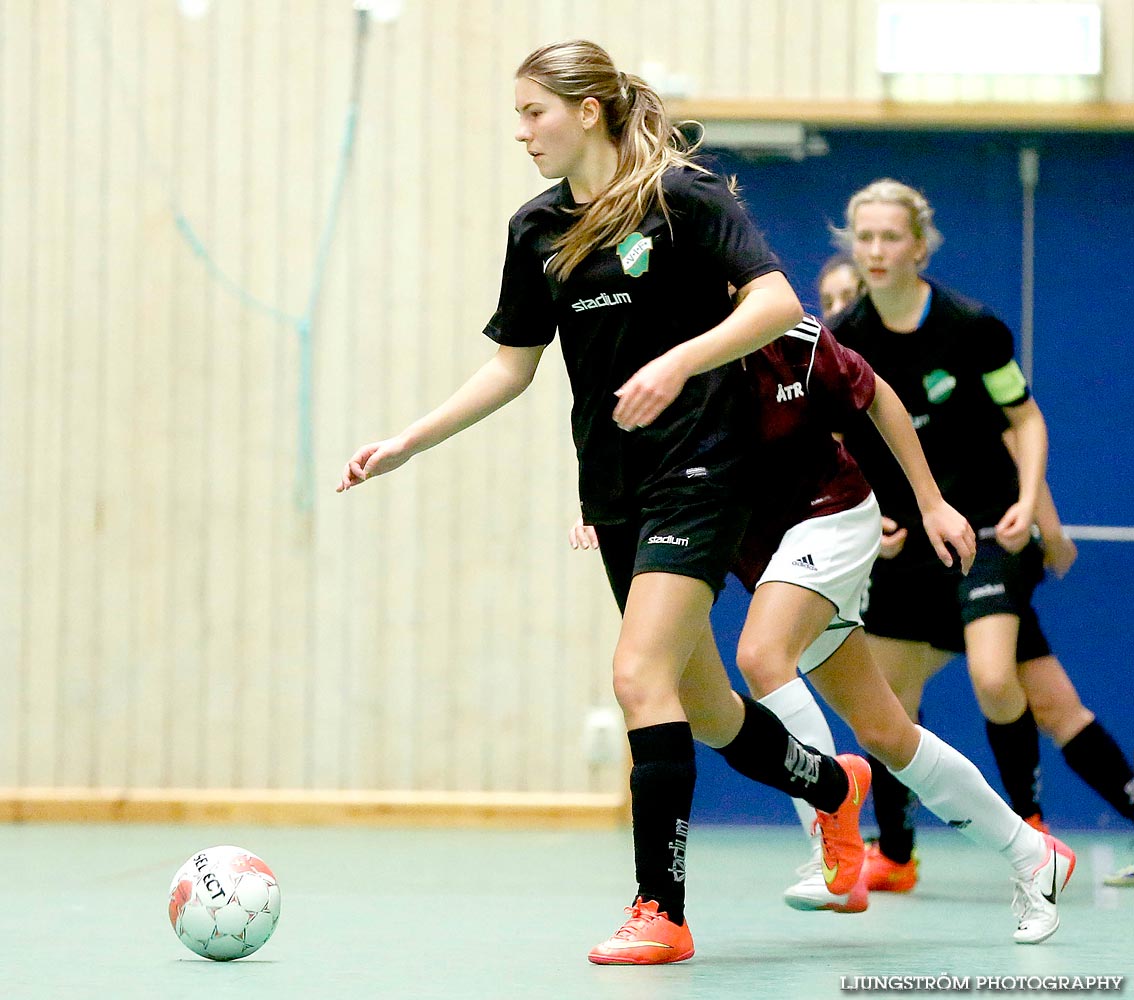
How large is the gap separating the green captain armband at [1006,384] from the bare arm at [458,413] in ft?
5.23

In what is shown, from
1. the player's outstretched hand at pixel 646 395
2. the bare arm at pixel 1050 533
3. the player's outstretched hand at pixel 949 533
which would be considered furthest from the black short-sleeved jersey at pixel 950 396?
the player's outstretched hand at pixel 646 395

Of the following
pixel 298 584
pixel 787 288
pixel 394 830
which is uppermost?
pixel 787 288

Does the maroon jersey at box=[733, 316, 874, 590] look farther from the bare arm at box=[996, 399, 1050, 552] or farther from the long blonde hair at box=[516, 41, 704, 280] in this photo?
→ the bare arm at box=[996, 399, 1050, 552]

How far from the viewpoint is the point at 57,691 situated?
20.6ft

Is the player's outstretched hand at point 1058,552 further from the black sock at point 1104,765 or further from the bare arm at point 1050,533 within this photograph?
the black sock at point 1104,765

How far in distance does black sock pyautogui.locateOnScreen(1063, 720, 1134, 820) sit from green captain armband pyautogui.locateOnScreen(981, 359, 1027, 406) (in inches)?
36.4

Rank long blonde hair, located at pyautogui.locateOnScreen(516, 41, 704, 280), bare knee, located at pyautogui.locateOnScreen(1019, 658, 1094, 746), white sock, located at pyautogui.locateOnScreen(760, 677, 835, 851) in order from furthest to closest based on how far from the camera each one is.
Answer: bare knee, located at pyautogui.locateOnScreen(1019, 658, 1094, 746)
white sock, located at pyautogui.locateOnScreen(760, 677, 835, 851)
long blonde hair, located at pyautogui.locateOnScreen(516, 41, 704, 280)

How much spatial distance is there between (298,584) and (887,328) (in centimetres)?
251

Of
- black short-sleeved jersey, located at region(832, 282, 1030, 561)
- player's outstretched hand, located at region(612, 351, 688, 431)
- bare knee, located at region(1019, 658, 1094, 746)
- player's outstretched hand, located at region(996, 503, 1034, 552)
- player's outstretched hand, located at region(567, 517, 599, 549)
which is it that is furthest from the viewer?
bare knee, located at region(1019, 658, 1094, 746)

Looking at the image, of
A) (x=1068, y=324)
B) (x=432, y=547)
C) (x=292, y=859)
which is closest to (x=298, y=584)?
(x=432, y=547)

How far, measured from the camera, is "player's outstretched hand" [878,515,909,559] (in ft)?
15.4

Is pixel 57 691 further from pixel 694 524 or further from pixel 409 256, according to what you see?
pixel 694 524

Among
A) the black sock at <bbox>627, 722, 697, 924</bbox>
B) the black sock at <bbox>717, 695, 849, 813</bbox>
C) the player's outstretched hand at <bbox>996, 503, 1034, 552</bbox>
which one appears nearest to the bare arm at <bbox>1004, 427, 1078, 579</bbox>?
the player's outstretched hand at <bbox>996, 503, 1034, 552</bbox>

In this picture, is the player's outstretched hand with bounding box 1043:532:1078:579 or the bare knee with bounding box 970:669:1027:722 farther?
the player's outstretched hand with bounding box 1043:532:1078:579
